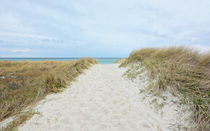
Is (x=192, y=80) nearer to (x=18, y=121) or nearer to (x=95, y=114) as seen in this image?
(x=95, y=114)

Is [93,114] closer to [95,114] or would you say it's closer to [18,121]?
[95,114]

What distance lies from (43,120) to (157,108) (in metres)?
3.09

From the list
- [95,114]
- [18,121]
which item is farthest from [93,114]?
[18,121]

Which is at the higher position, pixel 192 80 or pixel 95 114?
pixel 192 80

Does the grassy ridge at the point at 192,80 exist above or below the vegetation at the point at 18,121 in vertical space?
above

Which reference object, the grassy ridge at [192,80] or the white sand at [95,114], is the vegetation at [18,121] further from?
the grassy ridge at [192,80]

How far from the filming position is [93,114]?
286 cm

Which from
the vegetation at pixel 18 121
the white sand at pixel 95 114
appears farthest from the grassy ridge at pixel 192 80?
the vegetation at pixel 18 121

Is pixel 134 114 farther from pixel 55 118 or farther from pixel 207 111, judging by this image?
pixel 55 118

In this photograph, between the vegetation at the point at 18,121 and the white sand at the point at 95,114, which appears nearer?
the vegetation at the point at 18,121

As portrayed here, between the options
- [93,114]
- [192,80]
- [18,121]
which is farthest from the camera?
[192,80]

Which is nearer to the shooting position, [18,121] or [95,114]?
[18,121]

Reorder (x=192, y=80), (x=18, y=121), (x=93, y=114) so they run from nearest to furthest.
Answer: (x=18, y=121) < (x=93, y=114) < (x=192, y=80)

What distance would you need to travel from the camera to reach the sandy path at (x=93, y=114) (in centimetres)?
239
